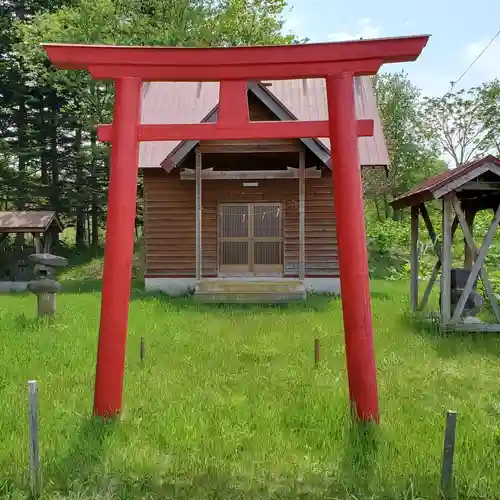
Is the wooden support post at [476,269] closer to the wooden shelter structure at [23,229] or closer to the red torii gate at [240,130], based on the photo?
the red torii gate at [240,130]

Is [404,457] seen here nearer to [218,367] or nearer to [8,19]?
[218,367]

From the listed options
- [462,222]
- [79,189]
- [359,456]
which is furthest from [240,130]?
[79,189]

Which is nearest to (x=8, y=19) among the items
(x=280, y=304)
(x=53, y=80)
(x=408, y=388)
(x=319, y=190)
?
(x=53, y=80)

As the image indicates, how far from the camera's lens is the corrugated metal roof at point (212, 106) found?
42.6 ft

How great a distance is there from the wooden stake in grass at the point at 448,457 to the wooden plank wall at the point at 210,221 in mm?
10195

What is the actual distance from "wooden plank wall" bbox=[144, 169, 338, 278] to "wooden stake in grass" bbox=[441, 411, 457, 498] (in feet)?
33.4

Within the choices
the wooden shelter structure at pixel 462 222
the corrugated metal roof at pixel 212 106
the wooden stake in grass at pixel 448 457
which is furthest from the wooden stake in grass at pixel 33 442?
the corrugated metal roof at pixel 212 106

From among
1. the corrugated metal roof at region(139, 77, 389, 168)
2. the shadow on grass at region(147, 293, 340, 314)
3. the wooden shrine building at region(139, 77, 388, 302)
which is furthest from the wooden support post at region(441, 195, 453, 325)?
the wooden shrine building at region(139, 77, 388, 302)

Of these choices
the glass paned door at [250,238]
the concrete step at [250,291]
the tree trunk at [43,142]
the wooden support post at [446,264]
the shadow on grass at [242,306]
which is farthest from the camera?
the tree trunk at [43,142]

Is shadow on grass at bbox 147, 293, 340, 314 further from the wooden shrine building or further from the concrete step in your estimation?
the wooden shrine building

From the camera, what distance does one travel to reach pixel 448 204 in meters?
7.35

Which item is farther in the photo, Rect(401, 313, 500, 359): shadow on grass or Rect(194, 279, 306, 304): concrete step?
Rect(194, 279, 306, 304): concrete step

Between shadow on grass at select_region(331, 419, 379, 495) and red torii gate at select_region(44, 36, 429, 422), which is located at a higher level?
red torii gate at select_region(44, 36, 429, 422)

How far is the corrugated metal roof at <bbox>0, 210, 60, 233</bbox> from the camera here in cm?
1457
